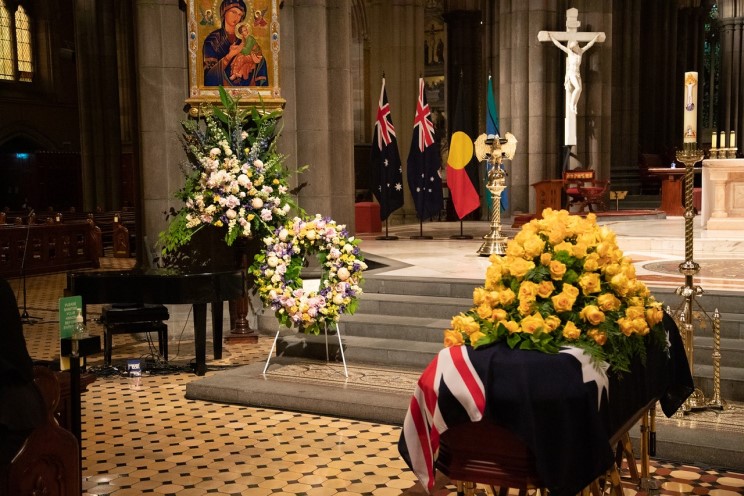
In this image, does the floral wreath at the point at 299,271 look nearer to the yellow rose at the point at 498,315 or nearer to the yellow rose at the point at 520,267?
the yellow rose at the point at 520,267

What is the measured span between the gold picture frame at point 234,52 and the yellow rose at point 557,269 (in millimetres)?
7171

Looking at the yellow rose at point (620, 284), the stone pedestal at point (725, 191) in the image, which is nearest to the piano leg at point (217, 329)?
the yellow rose at point (620, 284)

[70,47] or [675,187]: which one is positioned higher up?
[70,47]

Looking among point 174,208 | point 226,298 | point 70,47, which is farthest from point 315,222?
point 70,47

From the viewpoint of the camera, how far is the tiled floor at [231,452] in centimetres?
536

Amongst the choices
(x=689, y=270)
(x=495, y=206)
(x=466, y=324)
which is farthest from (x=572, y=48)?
(x=466, y=324)

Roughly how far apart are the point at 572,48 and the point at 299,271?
490 inches

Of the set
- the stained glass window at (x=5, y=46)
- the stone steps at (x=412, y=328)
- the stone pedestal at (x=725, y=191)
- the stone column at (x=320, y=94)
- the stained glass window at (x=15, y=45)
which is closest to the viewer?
the stone steps at (x=412, y=328)

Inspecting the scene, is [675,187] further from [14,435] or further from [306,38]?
[14,435]

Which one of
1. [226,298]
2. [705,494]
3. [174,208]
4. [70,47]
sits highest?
[70,47]

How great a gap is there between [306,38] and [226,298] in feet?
12.8

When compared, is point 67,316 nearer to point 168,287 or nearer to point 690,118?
point 168,287

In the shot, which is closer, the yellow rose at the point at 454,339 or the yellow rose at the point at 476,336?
the yellow rose at the point at 476,336

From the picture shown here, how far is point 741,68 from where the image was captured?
25516mm
